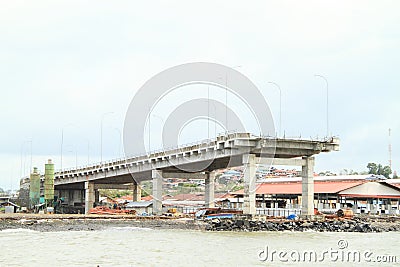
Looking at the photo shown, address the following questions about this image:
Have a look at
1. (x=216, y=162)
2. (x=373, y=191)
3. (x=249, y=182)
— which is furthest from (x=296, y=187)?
(x=249, y=182)

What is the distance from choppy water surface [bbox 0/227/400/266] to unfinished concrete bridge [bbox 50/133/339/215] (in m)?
13.0

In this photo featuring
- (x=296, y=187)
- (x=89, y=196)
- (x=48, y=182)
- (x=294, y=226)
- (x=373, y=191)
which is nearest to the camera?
(x=294, y=226)

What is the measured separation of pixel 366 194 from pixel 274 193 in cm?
1498

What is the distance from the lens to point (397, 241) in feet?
165

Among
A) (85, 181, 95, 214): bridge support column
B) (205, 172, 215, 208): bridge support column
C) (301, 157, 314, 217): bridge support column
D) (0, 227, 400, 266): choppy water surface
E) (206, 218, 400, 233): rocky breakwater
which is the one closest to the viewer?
(0, 227, 400, 266): choppy water surface

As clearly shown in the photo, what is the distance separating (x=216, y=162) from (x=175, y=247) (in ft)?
129

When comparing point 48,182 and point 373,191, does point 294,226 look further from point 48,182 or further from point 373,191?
point 48,182

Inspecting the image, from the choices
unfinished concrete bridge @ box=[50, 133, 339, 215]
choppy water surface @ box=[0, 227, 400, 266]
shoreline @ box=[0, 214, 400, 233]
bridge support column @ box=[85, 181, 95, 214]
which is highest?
unfinished concrete bridge @ box=[50, 133, 339, 215]

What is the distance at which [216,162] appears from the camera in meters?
81.8

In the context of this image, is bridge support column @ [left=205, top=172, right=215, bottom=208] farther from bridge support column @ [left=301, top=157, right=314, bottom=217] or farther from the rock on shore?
the rock on shore

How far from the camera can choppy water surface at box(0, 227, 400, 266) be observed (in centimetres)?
3559

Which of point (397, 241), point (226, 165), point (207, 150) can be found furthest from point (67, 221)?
point (397, 241)

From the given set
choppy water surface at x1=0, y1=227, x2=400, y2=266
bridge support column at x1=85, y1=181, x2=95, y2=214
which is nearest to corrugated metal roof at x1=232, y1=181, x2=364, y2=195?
bridge support column at x1=85, y1=181, x2=95, y2=214

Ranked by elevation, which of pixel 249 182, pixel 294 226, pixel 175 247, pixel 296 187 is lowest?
pixel 175 247
